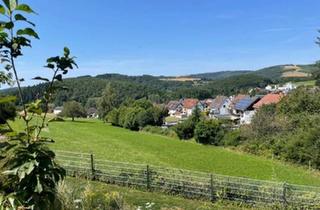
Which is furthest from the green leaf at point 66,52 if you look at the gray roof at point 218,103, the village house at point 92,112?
the village house at point 92,112

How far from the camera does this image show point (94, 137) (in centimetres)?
4575

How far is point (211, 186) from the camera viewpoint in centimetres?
Answer: 1475

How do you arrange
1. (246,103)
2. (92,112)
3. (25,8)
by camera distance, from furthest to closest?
1. (92,112)
2. (246,103)
3. (25,8)

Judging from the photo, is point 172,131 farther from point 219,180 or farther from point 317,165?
point 219,180

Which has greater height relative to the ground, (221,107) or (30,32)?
(30,32)

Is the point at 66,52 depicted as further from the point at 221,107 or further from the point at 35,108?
the point at 221,107

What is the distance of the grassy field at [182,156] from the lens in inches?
997

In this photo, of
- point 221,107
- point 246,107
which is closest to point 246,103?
point 246,107

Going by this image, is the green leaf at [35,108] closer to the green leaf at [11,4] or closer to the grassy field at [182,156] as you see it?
the green leaf at [11,4]

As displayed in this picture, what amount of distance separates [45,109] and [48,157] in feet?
1.30

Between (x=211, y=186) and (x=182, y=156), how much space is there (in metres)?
18.0

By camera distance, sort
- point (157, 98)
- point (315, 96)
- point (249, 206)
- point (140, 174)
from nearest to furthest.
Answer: point (249, 206) < point (140, 174) < point (315, 96) < point (157, 98)

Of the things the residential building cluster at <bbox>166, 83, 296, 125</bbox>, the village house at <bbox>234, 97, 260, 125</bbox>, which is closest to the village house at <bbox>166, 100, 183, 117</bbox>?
the residential building cluster at <bbox>166, 83, 296, 125</bbox>

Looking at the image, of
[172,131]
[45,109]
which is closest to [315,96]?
[172,131]
